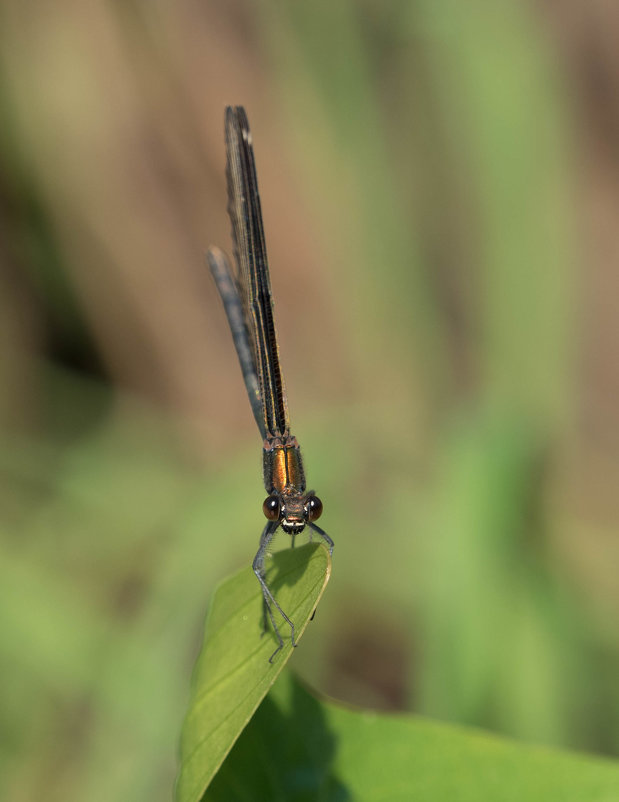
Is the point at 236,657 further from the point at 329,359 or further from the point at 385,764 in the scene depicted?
the point at 329,359

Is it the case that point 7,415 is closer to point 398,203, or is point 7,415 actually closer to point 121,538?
point 121,538

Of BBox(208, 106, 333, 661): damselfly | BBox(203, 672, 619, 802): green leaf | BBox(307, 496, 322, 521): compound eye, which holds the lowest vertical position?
BBox(203, 672, 619, 802): green leaf

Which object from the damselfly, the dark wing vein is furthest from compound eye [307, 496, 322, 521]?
the dark wing vein

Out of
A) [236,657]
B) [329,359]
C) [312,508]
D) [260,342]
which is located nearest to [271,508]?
[312,508]

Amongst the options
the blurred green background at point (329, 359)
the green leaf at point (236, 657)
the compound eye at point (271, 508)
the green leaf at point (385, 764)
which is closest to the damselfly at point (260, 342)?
the compound eye at point (271, 508)

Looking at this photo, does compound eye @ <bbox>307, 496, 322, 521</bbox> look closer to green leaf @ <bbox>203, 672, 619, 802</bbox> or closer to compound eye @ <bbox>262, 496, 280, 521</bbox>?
compound eye @ <bbox>262, 496, 280, 521</bbox>

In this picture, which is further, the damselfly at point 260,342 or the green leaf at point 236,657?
the damselfly at point 260,342

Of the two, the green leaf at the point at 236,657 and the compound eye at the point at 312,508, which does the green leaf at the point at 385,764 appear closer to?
the green leaf at the point at 236,657

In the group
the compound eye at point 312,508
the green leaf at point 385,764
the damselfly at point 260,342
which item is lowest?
the green leaf at point 385,764
